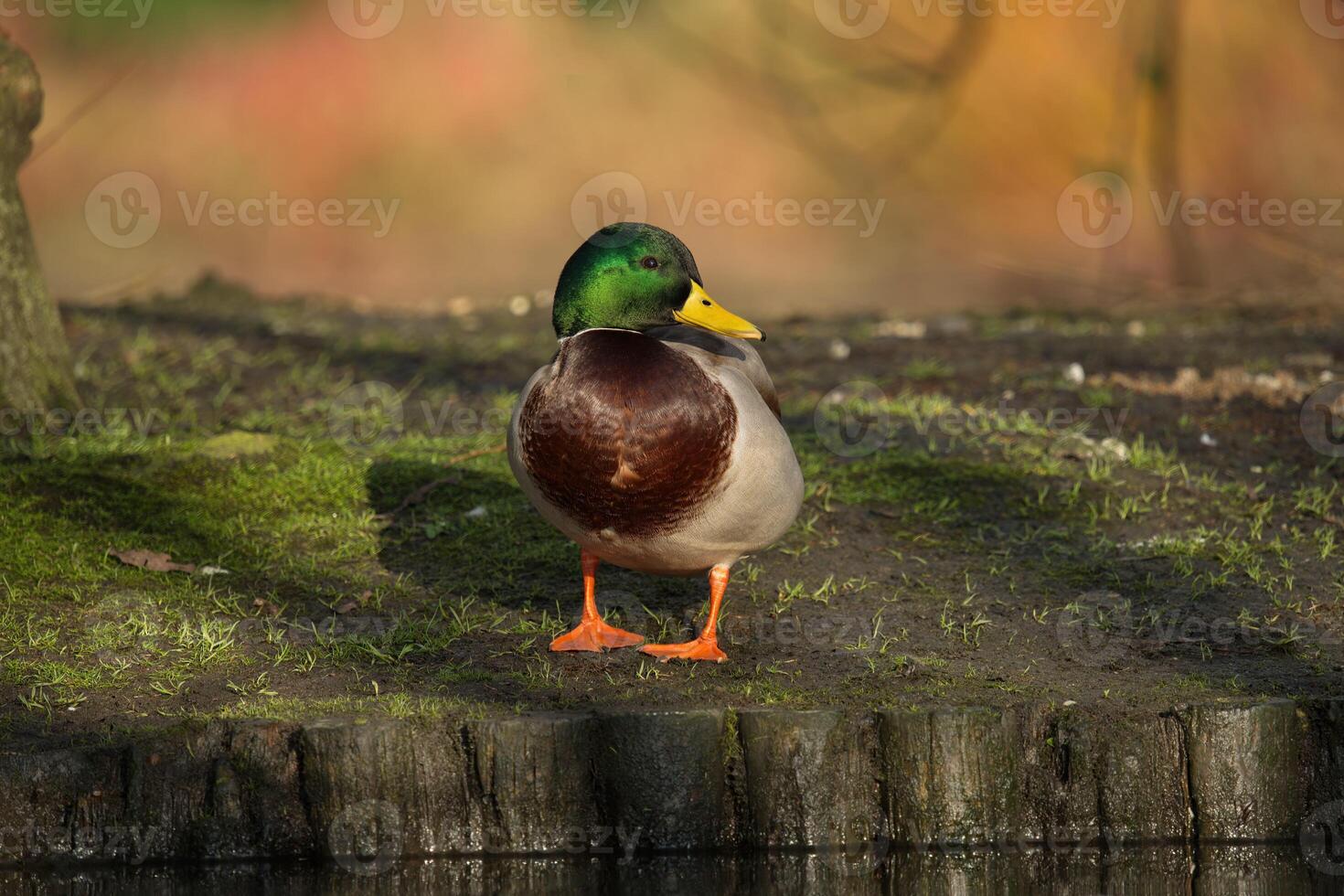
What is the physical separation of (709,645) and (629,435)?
666 mm

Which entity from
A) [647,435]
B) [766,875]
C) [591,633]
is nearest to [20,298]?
[591,633]

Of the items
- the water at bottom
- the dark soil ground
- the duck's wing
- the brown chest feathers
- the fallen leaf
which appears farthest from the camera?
the fallen leaf

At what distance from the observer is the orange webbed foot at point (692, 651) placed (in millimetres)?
4043

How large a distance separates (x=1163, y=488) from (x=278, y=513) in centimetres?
300

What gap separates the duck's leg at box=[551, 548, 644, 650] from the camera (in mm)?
4117

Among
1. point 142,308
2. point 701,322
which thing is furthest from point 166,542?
point 142,308

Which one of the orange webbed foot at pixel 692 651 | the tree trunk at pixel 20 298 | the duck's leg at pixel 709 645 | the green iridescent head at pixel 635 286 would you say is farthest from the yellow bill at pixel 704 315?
the tree trunk at pixel 20 298

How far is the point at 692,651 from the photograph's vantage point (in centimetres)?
405

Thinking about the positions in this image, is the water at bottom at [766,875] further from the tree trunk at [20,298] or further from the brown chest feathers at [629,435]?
the tree trunk at [20,298]

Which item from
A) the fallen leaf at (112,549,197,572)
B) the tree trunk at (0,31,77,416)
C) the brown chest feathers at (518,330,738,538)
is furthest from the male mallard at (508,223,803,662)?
the tree trunk at (0,31,77,416)

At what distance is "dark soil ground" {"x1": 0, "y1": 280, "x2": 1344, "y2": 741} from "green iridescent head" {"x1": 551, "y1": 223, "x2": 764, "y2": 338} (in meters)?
0.88

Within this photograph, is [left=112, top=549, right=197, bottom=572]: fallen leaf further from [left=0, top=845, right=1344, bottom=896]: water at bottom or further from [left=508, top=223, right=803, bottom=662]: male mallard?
[left=0, top=845, right=1344, bottom=896]: water at bottom

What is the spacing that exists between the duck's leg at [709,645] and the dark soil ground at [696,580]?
40mm

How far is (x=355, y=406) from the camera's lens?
6766 millimetres
